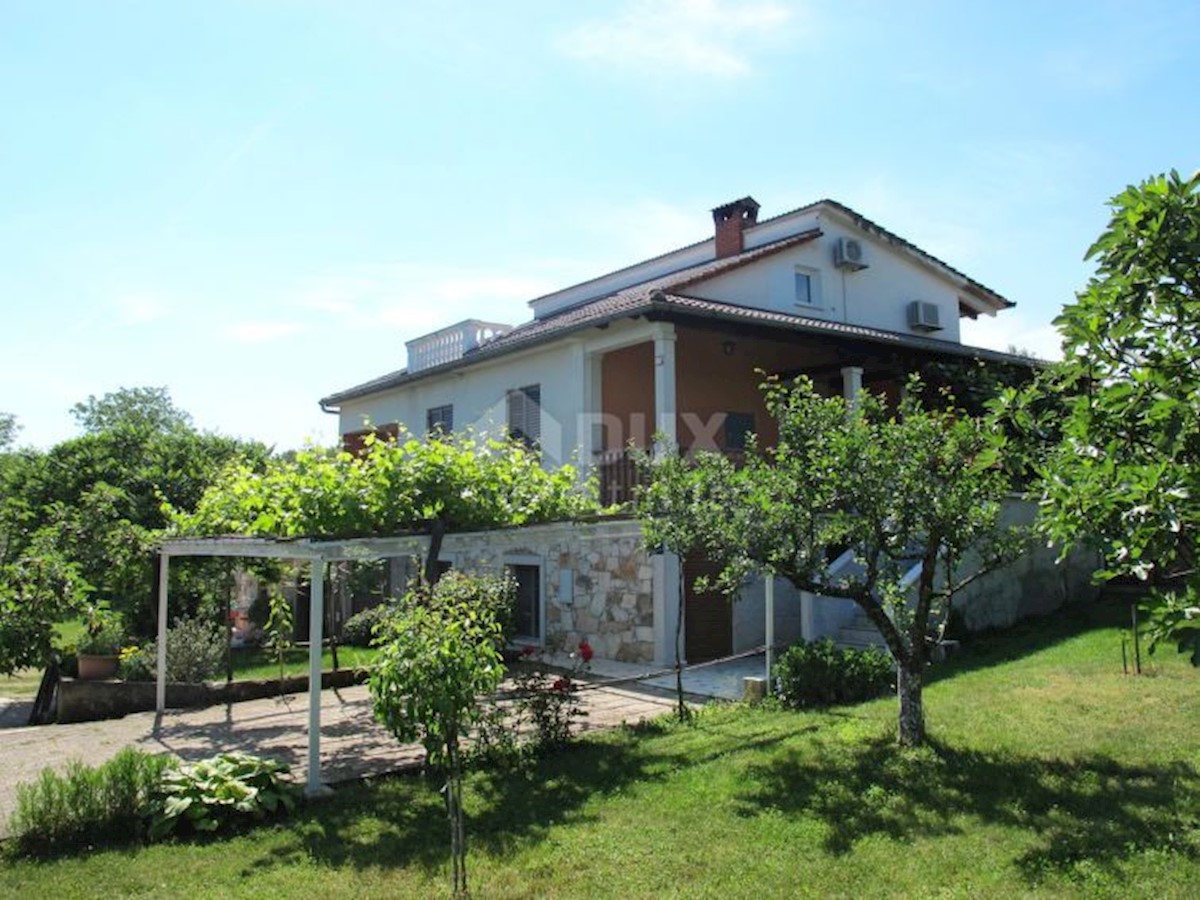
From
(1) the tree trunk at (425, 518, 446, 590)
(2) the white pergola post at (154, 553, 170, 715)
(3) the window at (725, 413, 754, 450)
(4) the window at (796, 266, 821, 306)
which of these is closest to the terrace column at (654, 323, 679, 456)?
(3) the window at (725, 413, 754, 450)

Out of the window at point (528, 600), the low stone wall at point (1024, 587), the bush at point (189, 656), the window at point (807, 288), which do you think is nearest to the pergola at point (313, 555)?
the bush at point (189, 656)

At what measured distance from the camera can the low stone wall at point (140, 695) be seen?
11.4m

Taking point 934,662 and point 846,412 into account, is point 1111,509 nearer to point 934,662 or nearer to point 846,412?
point 846,412

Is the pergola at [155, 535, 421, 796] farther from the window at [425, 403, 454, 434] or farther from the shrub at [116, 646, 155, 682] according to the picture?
the window at [425, 403, 454, 434]

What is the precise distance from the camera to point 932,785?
6.74 m

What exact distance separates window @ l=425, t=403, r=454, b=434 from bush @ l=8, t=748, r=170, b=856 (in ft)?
43.0

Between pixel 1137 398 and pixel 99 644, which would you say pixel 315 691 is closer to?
pixel 1137 398

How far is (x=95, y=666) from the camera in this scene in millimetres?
12422

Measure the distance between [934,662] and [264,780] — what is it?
315 inches

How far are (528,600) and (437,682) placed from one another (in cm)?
1186

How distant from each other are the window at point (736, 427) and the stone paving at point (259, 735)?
6362 millimetres

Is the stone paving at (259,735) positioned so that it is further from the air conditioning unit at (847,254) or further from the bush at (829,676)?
the air conditioning unit at (847,254)

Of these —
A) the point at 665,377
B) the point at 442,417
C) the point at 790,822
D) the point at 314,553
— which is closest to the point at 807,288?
the point at 665,377

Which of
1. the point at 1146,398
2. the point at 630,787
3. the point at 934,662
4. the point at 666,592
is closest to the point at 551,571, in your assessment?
the point at 666,592
